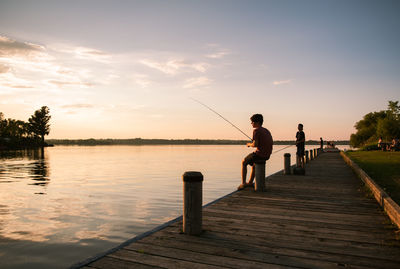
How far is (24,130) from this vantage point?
11875 cm

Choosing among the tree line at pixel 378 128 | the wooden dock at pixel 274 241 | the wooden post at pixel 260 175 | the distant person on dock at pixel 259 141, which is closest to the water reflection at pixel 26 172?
the wooden post at pixel 260 175

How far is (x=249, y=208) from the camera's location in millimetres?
6359

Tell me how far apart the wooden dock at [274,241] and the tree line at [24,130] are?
389ft

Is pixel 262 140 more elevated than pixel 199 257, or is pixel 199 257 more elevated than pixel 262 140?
pixel 262 140

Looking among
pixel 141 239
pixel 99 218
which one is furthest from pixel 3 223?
pixel 141 239

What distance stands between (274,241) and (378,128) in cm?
6037

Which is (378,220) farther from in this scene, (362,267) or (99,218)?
(99,218)

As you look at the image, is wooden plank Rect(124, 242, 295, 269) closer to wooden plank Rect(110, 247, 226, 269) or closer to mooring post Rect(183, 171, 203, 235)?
wooden plank Rect(110, 247, 226, 269)

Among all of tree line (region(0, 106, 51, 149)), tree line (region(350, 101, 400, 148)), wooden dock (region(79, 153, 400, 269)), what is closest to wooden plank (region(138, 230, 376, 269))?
wooden dock (region(79, 153, 400, 269))

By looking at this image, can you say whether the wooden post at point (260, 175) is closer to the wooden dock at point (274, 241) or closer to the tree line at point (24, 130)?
the wooden dock at point (274, 241)

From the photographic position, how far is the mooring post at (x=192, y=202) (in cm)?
447

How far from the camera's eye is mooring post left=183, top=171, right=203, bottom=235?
14.7ft

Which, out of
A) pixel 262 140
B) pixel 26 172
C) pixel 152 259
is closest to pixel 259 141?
pixel 262 140

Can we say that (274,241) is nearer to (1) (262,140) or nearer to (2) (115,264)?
(2) (115,264)
